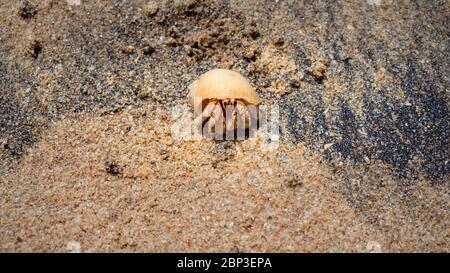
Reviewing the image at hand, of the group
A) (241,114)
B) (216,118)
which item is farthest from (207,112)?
(241,114)

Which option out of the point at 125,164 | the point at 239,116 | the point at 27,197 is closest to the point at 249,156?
the point at 239,116

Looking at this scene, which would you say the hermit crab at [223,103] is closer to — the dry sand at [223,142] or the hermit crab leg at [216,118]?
the hermit crab leg at [216,118]

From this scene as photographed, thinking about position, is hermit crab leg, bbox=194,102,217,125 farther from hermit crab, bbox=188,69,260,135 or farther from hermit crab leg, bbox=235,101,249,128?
hermit crab leg, bbox=235,101,249,128

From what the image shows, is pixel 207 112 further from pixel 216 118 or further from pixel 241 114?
pixel 241 114

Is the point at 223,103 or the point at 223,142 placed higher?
the point at 223,103

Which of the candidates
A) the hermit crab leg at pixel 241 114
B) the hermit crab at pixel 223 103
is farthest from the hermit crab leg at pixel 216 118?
the hermit crab leg at pixel 241 114

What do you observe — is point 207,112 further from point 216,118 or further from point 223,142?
point 223,142
